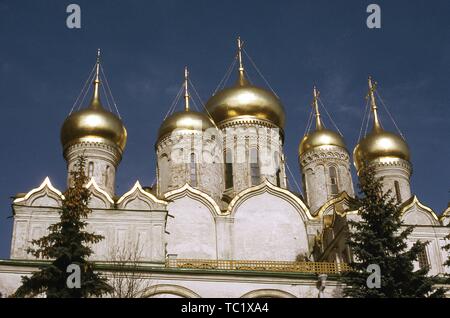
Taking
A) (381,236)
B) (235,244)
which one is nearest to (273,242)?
(235,244)

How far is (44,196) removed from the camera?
2233 centimetres

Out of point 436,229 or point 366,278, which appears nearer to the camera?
point 366,278

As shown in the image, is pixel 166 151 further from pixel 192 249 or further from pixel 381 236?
pixel 381 236

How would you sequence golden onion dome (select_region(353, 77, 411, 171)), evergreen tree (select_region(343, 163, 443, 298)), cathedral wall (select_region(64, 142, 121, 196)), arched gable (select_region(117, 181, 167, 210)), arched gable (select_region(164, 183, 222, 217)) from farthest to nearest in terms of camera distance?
golden onion dome (select_region(353, 77, 411, 171)), cathedral wall (select_region(64, 142, 121, 196)), arched gable (select_region(164, 183, 222, 217)), arched gable (select_region(117, 181, 167, 210)), evergreen tree (select_region(343, 163, 443, 298))

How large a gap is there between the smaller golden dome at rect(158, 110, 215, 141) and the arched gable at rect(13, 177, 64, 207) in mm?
6348

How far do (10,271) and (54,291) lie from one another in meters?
4.47

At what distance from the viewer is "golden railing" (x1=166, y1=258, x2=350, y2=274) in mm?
19766

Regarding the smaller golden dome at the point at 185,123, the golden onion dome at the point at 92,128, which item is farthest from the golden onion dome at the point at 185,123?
the golden onion dome at the point at 92,128

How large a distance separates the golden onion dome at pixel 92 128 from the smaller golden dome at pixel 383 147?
9563 mm

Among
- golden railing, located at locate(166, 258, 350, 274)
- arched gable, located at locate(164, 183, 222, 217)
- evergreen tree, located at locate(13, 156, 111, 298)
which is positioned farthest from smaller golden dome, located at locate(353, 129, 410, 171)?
evergreen tree, located at locate(13, 156, 111, 298)

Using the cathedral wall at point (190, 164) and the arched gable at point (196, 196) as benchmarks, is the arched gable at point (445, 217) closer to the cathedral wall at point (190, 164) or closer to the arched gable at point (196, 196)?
the arched gable at point (196, 196)

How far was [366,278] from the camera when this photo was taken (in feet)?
50.8

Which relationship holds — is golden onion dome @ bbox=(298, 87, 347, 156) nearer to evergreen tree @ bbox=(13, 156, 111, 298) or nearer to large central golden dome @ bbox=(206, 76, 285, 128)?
large central golden dome @ bbox=(206, 76, 285, 128)
